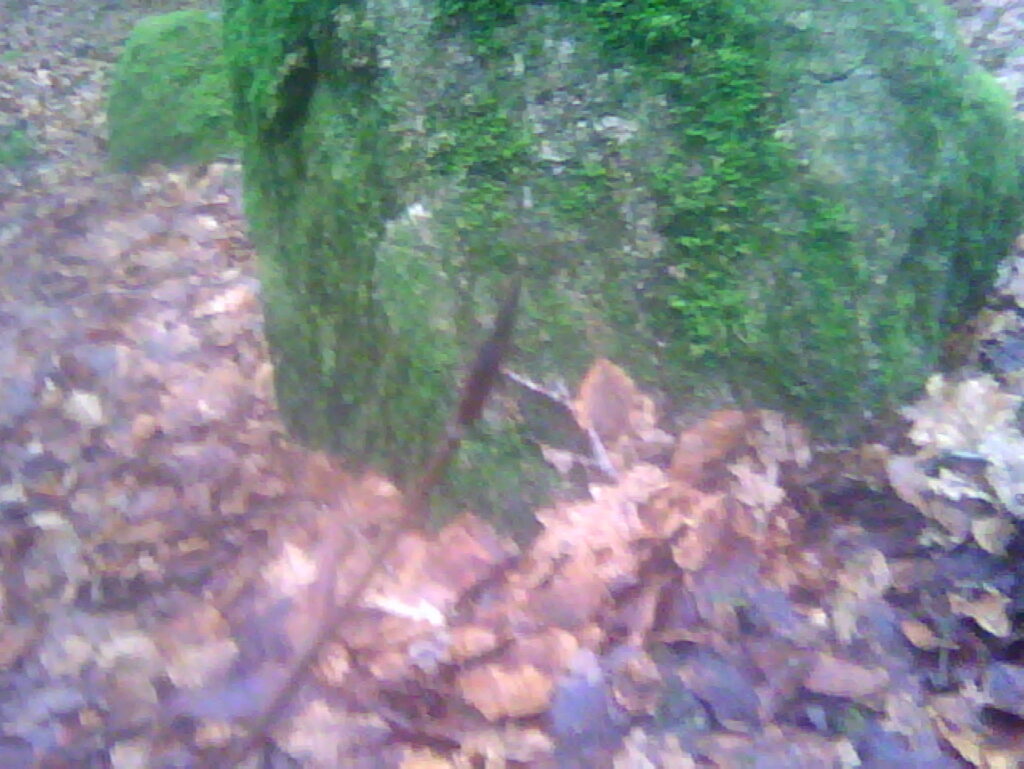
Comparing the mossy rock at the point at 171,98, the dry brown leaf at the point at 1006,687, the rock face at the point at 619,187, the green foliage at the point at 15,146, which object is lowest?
the green foliage at the point at 15,146

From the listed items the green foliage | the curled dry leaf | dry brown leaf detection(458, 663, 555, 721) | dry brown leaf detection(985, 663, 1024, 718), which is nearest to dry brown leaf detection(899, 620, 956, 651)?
dry brown leaf detection(985, 663, 1024, 718)

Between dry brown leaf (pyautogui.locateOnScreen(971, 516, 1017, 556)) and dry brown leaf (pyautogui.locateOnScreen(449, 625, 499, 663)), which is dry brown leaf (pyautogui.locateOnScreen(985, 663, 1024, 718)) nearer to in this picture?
dry brown leaf (pyautogui.locateOnScreen(971, 516, 1017, 556))

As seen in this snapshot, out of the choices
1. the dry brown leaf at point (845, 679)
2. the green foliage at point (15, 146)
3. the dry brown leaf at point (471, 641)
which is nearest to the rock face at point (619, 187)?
the dry brown leaf at point (471, 641)

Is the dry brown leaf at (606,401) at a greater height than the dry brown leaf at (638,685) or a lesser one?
greater

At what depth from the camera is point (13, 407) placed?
12.3 ft

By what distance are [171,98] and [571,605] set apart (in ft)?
16.3

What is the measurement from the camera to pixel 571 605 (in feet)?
7.95

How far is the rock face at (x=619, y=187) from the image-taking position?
226cm

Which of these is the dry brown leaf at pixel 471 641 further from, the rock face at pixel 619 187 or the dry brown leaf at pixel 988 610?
the dry brown leaf at pixel 988 610

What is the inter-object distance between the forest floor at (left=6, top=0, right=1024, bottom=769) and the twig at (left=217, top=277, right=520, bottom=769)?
2 centimetres

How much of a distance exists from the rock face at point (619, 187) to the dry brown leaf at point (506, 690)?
1.80 ft

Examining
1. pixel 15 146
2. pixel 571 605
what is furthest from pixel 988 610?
pixel 15 146

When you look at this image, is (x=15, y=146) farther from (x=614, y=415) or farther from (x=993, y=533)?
(x=993, y=533)

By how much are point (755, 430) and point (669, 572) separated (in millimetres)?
485
